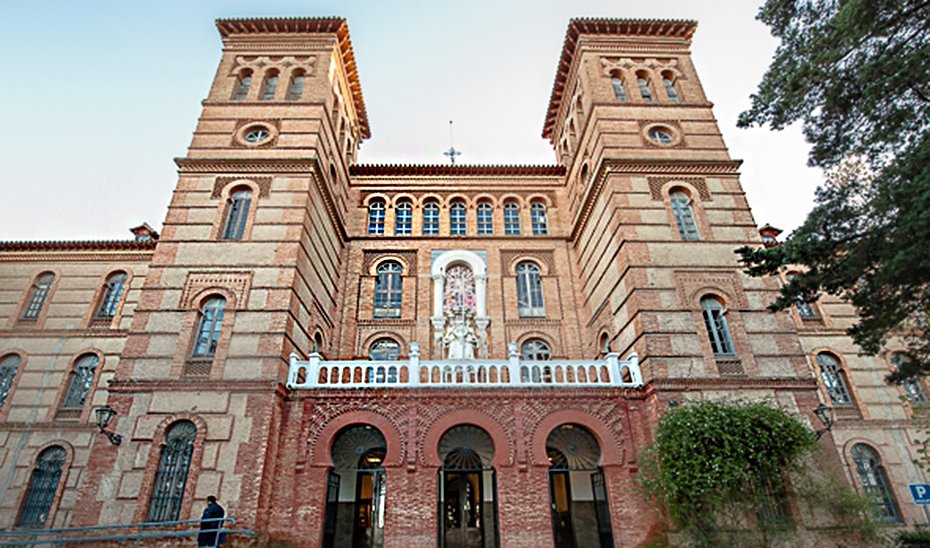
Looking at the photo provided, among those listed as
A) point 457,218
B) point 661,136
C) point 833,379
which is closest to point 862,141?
point 661,136

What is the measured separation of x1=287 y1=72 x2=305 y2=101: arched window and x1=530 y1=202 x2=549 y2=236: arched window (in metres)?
9.17

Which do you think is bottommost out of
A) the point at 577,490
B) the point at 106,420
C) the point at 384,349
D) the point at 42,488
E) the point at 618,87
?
the point at 577,490

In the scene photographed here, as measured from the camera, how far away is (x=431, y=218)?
62.5ft

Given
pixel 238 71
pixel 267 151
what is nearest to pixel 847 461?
pixel 267 151

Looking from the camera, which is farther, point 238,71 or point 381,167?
point 381,167

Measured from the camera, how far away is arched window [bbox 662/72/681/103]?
1681 cm

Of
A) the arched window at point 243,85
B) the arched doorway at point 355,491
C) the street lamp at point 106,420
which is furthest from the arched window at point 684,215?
the street lamp at point 106,420

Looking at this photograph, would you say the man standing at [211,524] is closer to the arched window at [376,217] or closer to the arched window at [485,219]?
the arched window at [376,217]

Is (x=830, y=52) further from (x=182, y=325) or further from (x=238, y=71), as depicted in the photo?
(x=238, y=71)

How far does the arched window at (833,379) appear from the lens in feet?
56.2

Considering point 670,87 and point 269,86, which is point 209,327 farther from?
point 670,87

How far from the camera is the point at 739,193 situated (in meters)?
14.3

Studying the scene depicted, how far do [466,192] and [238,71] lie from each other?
8862 mm

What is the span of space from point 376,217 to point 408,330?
4.98 meters
